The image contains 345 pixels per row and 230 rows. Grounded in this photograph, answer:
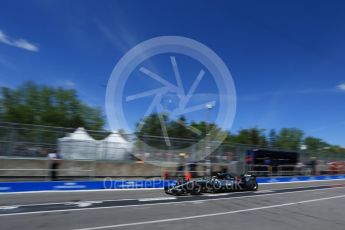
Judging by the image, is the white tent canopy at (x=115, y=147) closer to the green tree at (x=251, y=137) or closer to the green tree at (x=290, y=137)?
the green tree at (x=251, y=137)

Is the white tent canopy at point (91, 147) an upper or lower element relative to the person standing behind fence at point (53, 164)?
upper

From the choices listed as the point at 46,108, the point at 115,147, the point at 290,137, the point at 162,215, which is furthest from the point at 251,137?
the point at 162,215

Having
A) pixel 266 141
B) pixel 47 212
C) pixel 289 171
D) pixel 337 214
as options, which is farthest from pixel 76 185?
pixel 266 141

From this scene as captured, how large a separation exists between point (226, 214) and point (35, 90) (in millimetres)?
59599

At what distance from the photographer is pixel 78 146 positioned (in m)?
21.9

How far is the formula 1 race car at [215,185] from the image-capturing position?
18.1 m

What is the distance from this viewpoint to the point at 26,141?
1986 centimetres

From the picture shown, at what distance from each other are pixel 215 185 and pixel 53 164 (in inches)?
337

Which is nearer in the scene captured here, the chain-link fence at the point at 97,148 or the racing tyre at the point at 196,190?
the racing tyre at the point at 196,190

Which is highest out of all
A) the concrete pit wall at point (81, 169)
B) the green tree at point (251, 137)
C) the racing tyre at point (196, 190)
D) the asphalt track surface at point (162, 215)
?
the green tree at point (251, 137)

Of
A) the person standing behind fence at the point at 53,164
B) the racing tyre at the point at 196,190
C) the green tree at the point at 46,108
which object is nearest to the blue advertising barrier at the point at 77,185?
the racing tyre at the point at 196,190

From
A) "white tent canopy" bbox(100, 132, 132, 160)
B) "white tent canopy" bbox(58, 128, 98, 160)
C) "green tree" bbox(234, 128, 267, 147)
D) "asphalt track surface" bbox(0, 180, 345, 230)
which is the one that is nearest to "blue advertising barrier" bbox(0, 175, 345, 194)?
"white tent canopy" bbox(58, 128, 98, 160)

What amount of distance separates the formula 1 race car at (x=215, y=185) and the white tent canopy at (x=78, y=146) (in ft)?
20.2

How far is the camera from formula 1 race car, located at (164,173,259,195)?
59.4 feet
